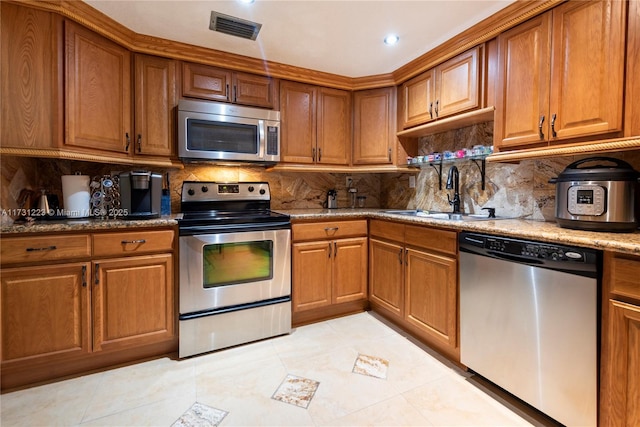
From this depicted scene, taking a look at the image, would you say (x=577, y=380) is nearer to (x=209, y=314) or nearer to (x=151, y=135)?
(x=209, y=314)

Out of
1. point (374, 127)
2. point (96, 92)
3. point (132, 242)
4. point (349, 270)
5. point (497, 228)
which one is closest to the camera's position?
point (497, 228)

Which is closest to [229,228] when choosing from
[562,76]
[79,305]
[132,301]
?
[132,301]

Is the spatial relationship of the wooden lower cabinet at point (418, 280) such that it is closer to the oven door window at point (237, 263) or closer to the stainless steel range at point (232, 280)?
the stainless steel range at point (232, 280)

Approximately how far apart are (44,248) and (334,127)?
8.00 feet

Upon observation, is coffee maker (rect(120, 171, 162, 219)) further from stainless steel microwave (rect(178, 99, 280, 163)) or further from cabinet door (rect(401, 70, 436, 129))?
cabinet door (rect(401, 70, 436, 129))

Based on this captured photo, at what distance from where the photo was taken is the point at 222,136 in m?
2.47

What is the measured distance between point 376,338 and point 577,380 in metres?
1.27

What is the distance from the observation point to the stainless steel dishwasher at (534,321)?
4.21ft

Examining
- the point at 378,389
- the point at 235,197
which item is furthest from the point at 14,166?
the point at 378,389

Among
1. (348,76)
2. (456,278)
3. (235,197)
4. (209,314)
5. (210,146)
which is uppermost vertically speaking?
(348,76)

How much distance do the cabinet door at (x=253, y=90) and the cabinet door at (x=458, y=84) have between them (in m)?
1.45

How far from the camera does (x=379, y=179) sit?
3572 mm

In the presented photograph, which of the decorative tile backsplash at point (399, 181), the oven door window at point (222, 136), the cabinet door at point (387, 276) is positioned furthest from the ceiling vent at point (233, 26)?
the cabinet door at point (387, 276)

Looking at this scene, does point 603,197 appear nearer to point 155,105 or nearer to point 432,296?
point 432,296
